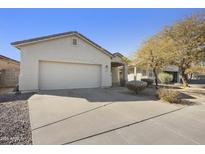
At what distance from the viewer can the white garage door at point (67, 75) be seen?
38.4ft

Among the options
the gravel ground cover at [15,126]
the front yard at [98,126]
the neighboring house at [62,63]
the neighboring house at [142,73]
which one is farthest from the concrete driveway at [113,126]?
the neighboring house at [142,73]

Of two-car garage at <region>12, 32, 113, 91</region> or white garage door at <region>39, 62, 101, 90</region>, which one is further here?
white garage door at <region>39, 62, 101, 90</region>

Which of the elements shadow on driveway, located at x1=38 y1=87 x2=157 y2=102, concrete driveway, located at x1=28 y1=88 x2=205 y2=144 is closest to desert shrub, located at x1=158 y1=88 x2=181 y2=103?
shadow on driveway, located at x1=38 y1=87 x2=157 y2=102

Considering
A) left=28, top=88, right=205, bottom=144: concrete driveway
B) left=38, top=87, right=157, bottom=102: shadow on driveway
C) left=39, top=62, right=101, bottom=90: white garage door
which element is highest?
left=39, top=62, right=101, bottom=90: white garage door

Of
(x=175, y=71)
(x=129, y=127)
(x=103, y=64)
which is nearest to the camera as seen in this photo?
(x=129, y=127)

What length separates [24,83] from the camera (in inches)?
427

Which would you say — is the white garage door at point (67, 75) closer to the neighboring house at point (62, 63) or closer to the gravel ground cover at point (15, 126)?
the neighboring house at point (62, 63)

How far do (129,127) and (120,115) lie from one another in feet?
3.77

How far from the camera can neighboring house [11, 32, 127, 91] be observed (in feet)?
35.9

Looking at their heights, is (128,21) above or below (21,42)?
above

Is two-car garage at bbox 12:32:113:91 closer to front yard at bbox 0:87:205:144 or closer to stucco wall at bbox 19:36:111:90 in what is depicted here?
stucco wall at bbox 19:36:111:90

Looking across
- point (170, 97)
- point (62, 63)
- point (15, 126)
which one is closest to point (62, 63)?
point (62, 63)
